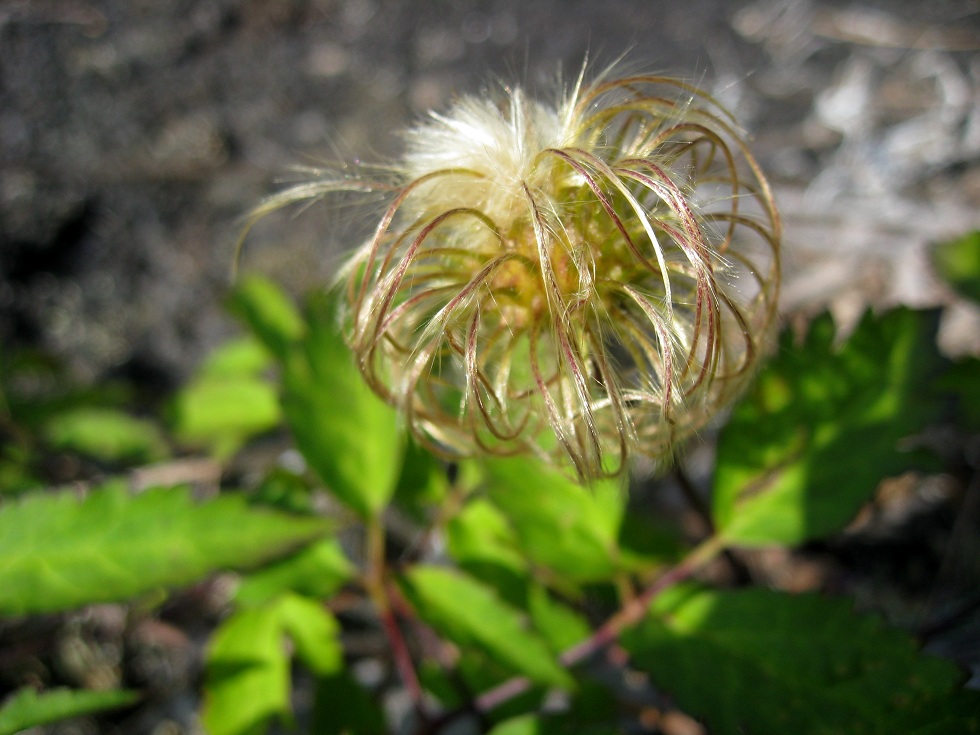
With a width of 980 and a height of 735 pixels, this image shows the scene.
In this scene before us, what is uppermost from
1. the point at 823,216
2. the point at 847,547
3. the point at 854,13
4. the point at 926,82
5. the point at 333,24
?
the point at 333,24

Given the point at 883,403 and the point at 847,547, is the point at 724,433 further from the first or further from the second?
the point at 847,547

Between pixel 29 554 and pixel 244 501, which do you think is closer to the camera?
pixel 29 554

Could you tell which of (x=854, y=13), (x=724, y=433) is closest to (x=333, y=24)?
(x=854, y=13)

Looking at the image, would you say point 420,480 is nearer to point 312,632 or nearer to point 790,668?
point 312,632

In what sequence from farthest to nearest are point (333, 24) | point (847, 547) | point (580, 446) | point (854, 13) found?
point (333, 24) < point (854, 13) < point (847, 547) < point (580, 446)

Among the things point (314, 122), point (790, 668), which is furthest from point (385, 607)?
point (314, 122)

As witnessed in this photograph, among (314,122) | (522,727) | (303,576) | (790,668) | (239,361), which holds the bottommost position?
(790,668)

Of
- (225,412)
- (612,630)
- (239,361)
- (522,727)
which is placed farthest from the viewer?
(239,361)
